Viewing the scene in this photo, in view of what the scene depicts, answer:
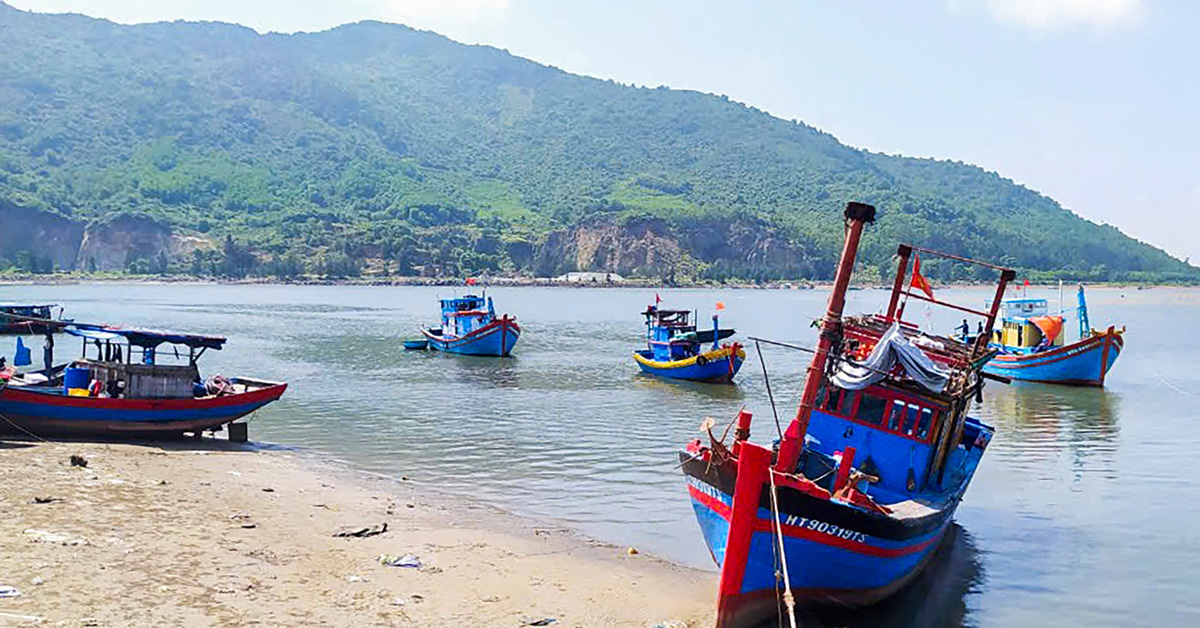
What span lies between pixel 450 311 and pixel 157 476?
1775 inches

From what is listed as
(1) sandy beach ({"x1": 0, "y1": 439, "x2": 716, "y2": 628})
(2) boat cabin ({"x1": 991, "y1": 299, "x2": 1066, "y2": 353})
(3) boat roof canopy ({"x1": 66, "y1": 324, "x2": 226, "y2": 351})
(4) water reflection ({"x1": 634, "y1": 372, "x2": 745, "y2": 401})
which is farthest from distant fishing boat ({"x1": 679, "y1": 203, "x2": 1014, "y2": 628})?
(2) boat cabin ({"x1": 991, "y1": 299, "x2": 1066, "y2": 353})

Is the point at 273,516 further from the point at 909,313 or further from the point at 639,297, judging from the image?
the point at 639,297

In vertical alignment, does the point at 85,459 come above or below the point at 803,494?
below

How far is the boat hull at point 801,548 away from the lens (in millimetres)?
14930

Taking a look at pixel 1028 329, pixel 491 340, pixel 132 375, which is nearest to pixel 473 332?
pixel 491 340

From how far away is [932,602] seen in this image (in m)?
18.3

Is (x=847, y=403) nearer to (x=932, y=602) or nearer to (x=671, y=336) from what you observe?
(x=932, y=602)

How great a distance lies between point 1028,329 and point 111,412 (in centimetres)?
4456

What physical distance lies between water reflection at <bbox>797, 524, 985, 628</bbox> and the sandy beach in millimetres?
2171

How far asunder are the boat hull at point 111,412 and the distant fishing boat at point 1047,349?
3790 centimetres

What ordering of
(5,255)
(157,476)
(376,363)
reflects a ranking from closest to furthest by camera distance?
(157,476), (376,363), (5,255)

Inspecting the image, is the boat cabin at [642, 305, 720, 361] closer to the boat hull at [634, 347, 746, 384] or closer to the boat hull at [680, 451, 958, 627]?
the boat hull at [634, 347, 746, 384]

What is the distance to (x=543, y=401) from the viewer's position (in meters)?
43.6

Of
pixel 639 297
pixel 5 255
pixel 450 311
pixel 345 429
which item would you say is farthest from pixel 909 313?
pixel 5 255
